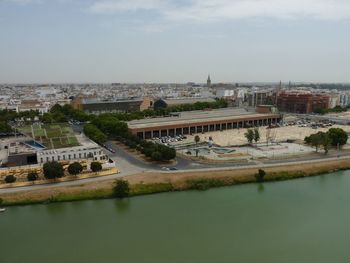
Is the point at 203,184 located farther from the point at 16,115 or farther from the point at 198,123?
the point at 16,115

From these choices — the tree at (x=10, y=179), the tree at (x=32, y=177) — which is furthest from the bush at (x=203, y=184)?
the tree at (x=10, y=179)

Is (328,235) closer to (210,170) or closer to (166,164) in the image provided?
(210,170)

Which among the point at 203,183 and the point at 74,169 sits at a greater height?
the point at 74,169

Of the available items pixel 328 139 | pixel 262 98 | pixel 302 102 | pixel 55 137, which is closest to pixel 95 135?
pixel 55 137

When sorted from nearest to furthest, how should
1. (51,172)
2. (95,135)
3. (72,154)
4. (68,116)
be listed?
(51,172) < (72,154) < (95,135) < (68,116)

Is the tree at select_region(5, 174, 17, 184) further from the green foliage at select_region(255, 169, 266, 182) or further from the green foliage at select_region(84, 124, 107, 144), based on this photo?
the green foliage at select_region(255, 169, 266, 182)

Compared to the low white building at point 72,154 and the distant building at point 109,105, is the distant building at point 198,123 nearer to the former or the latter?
the low white building at point 72,154
